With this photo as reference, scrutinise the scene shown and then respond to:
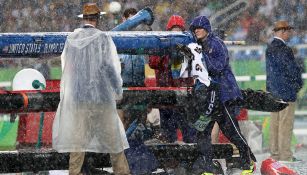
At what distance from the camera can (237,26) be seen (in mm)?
18703

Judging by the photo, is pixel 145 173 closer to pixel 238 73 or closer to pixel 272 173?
pixel 272 173

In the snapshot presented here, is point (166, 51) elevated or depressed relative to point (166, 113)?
elevated

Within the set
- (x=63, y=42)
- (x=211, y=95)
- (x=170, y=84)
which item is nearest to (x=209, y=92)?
(x=211, y=95)

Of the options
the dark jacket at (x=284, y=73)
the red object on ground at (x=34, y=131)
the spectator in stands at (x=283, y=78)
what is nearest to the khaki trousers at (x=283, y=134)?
the spectator in stands at (x=283, y=78)

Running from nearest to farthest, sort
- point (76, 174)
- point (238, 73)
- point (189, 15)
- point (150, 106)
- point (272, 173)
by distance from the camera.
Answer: point (76, 174)
point (150, 106)
point (272, 173)
point (238, 73)
point (189, 15)

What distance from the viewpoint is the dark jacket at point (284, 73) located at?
11.4m

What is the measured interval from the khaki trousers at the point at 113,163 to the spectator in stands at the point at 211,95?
81 cm

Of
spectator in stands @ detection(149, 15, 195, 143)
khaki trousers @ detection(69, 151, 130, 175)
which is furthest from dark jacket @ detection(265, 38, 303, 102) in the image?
khaki trousers @ detection(69, 151, 130, 175)

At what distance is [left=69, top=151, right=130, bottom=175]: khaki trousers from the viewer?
7723 mm

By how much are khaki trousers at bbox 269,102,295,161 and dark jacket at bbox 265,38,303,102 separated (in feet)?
1.46

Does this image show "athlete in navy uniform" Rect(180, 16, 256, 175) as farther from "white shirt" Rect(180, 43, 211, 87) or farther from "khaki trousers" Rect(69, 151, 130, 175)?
"khaki trousers" Rect(69, 151, 130, 175)

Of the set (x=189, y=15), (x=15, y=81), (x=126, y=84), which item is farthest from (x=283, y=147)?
(x=189, y=15)

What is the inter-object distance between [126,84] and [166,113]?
1.82 ft

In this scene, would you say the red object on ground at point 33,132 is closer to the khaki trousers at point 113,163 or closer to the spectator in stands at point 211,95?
the khaki trousers at point 113,163
